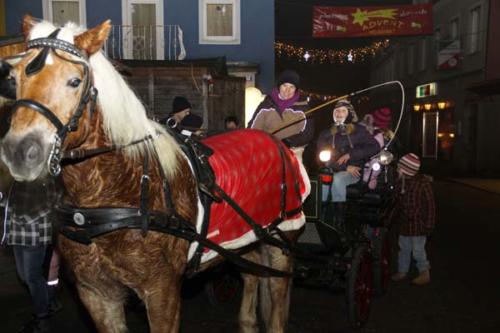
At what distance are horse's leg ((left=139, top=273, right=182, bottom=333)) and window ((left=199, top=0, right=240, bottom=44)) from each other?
14.3 meters

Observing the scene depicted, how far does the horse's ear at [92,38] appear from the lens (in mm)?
2344

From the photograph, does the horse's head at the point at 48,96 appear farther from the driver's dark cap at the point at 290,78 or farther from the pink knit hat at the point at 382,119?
the pink knit hat at the point at 382,119

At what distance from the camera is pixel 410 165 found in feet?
21.4

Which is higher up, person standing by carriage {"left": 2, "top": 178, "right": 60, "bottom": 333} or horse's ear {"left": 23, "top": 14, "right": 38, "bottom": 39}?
horse's ear {"left": 23, "top": 14, "right": 38, "bottom": 39}

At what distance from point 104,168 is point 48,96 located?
1.81 ft

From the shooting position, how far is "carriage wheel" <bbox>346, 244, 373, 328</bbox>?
475 cm

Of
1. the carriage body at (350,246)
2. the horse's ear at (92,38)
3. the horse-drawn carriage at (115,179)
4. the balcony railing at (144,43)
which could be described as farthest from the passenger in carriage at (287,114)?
the balcony railing at (144,43)

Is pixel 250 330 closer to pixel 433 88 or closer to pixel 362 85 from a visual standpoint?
pixel 433 88

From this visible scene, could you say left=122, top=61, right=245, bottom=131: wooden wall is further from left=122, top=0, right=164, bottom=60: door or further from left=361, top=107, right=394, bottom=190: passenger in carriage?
left=361, top=107, right=394, bottom=190: passenger in carriage

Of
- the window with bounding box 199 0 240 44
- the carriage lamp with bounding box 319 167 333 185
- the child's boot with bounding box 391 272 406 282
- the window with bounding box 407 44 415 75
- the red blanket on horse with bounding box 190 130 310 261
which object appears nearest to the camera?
the red blanket on horse with bounding box 190 130 310 261

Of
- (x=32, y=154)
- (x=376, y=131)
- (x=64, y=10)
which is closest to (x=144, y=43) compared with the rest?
(x=64, y=10)

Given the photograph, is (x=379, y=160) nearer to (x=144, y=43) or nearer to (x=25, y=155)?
(x=25, y=155)

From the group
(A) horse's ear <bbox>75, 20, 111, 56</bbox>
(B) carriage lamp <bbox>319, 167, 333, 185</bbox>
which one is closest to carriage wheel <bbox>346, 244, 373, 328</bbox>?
(B) carriage lamp <bbox>319, 167, 333, 185</bbox>

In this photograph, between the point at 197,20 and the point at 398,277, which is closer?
the point at 398,277
